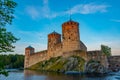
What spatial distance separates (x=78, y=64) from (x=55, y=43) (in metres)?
25.7

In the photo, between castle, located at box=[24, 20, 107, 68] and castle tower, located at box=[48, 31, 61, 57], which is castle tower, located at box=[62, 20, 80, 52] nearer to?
castle, located at box=[24, 20, 107, 68]

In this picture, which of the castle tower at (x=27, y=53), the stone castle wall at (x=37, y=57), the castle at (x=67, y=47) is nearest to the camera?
the castle at (x=67, y=47)

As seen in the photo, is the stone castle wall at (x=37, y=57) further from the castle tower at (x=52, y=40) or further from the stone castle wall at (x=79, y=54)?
the stone castle wall at (x=79, y=54)

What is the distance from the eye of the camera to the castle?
1883 inches

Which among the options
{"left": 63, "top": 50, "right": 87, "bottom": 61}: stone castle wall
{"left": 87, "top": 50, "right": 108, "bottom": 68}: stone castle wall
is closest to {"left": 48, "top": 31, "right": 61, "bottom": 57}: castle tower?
{"left": 63, "top": 50, "right": 87, "bottom": 61}: stone castle wall

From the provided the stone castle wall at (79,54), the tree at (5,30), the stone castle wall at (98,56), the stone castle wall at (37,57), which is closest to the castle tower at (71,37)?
the stone castle wall at (79,54)

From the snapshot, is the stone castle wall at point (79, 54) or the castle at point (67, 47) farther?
the stone castle wall at point (79, 54)

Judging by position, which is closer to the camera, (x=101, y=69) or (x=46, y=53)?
(x=101, y=69)

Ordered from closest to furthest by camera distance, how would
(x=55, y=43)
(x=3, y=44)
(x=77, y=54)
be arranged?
(x=3, y=44), (x=77, y=54), (x=55, y=43)

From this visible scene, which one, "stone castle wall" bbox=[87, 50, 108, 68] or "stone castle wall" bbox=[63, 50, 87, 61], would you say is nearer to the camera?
"stone castle wall" bbox=[87, 50, 108, 68]

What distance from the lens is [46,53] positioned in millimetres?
73688

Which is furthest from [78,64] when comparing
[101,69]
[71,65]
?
[101,69]

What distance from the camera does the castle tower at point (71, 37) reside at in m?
59.6

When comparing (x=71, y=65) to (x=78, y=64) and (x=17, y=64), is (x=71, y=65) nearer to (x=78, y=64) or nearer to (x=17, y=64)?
(x=78, y=64)
